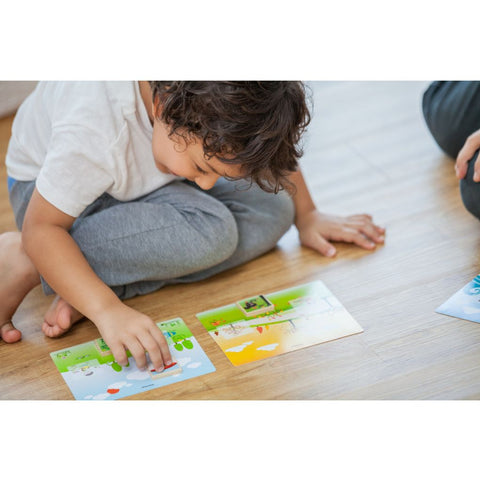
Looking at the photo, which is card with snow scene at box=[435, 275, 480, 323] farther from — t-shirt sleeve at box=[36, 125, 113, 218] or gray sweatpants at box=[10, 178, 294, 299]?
t-shirt sleeve at box=[36, 125, 113, 218]

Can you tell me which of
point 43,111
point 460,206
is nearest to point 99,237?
point 43,111

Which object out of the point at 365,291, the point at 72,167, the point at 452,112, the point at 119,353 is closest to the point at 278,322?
the point at 365,291

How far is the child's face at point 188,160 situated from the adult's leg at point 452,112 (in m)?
0.69

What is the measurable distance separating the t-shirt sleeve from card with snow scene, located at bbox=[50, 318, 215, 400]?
0.76 feet

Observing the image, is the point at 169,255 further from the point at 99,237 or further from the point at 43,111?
the point at 43,111

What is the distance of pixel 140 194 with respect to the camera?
1.42 metres

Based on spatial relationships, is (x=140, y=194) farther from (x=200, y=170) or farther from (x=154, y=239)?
(x=200, y=170)

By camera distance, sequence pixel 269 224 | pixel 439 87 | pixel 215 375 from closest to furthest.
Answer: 1. pixel 215 375
2. pixel 269 224
3. pixel 439 87

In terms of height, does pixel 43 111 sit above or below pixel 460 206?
above

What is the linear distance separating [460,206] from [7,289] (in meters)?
0.91

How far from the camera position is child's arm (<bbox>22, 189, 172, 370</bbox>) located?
1.20 metres

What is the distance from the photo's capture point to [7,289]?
1333 millimetres

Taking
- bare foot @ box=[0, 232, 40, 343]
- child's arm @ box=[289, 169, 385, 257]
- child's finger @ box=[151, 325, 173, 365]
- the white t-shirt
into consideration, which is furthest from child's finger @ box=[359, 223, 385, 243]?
bare foot @ box=[0, 232, 40, 343]

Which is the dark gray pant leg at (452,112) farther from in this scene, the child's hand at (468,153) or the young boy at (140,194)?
the young boy at (140,194)
